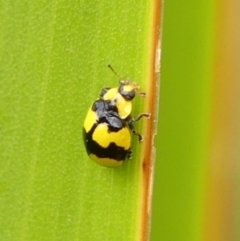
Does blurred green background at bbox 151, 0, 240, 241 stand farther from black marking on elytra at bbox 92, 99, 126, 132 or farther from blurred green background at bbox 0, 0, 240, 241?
black marking on elytra at bbox 92, 99, 126, 132

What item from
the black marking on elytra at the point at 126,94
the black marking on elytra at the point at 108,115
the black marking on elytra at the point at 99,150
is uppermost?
the black marking on elytra at the point at 126,94

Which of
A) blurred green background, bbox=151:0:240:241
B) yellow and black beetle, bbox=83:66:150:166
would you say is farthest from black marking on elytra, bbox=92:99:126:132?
blurred green background, bbox=151:0:240:241

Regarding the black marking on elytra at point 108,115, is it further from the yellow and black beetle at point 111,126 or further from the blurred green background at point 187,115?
the blurred green background at point 187,115

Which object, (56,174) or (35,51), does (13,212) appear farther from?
(35,51)

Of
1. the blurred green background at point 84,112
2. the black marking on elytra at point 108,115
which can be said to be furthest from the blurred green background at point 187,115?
the black marking on elytra at point 108,115

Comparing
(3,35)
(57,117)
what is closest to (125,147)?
(57,117)
